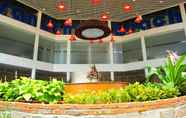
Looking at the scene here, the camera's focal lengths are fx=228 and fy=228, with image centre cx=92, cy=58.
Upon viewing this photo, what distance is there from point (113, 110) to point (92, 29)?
202 inches

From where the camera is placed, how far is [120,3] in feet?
38.5

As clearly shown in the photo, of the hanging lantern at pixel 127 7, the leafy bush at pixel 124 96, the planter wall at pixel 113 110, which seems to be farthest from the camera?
the hanging lantern at pixel 127 7

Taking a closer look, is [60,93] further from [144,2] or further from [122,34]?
[122,34]

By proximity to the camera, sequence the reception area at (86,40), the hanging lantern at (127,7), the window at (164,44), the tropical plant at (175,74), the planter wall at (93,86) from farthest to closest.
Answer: the window at (164,44)
the hanging lantern at (127,7)
the reception area at (86,40)
the planter wall at (93,86)
the tropical plant at (175,74)

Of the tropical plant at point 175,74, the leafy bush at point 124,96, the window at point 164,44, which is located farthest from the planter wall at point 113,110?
the window at point 164,44

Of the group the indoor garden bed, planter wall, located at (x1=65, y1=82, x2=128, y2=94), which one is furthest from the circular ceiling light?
the indoor garden bed

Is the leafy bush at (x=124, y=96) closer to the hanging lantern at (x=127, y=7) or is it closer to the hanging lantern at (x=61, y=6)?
the hanging lantern at (x=61, y=6)

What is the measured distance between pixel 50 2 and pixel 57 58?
3340 mm

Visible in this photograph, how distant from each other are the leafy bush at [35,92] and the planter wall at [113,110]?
218mm

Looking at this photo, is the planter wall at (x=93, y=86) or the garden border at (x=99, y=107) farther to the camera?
the planter wall at (x=93, y=86)

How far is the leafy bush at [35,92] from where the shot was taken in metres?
2.80

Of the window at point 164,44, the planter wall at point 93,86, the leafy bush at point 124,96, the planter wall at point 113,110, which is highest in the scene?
the window at point 164,44

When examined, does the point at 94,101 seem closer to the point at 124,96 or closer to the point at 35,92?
the point at 124,96

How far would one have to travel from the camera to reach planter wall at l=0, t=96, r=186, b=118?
2486mm
